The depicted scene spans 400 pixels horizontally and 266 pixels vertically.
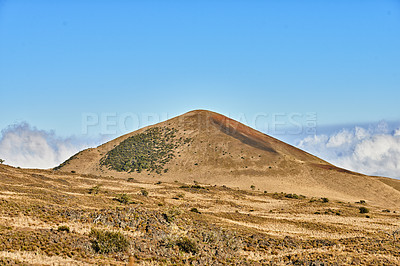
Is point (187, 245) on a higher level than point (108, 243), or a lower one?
lower

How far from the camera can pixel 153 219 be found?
26297 mm

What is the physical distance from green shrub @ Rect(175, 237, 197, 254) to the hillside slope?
54.7 metres

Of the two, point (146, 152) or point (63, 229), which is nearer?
point (63, 229)

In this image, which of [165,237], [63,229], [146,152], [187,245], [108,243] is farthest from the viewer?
[146,152]

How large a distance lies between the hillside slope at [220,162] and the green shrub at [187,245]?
54.7 metres

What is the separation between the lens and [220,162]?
92.2m

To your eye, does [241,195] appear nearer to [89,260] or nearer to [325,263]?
[325,263]

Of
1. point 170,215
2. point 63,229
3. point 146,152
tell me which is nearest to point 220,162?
point 146,152

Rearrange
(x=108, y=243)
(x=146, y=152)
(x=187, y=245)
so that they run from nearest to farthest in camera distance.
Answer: (x=108, y=243)
(x=187, y=245)
(x=146, y=152)

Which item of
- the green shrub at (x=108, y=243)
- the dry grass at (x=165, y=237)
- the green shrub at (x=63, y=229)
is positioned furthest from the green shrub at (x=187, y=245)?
the green shrub at (x=63, y=229)

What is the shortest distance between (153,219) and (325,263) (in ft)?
38.4

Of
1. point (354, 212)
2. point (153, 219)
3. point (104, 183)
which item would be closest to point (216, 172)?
point (104, 183)

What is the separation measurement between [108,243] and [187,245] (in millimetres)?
4599

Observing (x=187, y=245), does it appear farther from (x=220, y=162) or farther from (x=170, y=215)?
(x=220, y=162)
